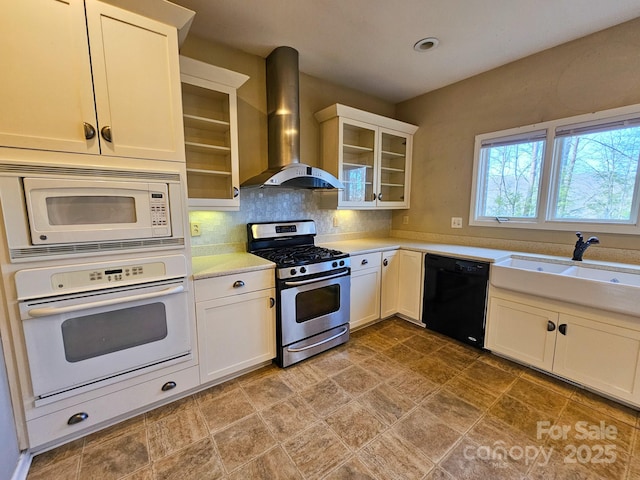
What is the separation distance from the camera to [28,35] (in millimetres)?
1242

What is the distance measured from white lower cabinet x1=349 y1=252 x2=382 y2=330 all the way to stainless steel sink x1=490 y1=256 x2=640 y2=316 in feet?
3.40

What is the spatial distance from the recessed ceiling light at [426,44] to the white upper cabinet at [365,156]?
2.33 ft

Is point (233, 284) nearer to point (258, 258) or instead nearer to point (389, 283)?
point (258, 258)

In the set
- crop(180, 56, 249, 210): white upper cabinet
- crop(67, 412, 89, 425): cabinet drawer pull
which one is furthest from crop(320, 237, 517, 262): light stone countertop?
crop(67, 412, 89, 425): cabinet drawer pull

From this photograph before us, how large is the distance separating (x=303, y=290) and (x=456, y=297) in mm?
1484

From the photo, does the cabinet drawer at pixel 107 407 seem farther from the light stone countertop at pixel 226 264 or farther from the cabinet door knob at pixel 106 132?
the cabinet door knob at pixel 106 132

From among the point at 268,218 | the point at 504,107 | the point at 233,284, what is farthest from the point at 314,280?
the point at 504,107

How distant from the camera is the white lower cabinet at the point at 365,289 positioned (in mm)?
2684

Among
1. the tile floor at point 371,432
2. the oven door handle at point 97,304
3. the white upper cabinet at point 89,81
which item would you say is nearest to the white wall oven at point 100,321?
the oven door handle at point 97,304

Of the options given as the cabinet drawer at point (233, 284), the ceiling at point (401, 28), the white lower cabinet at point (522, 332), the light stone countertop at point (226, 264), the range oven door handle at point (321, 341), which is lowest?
the range oven door handle at point (321, 341)

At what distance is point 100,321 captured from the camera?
1512 mm

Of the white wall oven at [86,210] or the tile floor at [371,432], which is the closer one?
the white wall oven at [86,210]

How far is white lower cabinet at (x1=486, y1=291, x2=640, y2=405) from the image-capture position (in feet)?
5.68

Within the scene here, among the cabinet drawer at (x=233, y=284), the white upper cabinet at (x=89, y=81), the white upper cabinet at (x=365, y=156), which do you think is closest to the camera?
the white upper cabinet at (x=89, y=81)
